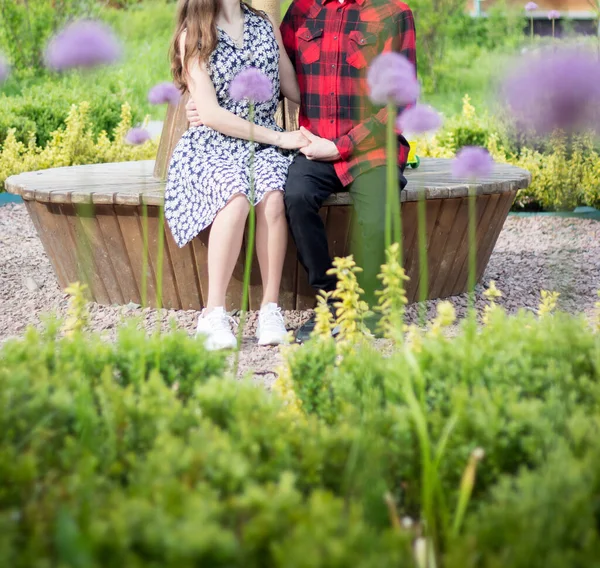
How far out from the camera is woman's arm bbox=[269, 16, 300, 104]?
372cm

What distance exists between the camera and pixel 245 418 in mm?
1637

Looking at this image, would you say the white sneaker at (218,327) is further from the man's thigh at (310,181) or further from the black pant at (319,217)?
the man's thigh at (310,181)

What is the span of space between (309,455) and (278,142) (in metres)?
2.18

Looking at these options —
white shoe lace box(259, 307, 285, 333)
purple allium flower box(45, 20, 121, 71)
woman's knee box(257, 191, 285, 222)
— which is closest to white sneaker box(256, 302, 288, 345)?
white shoe lace box(259, 307, 285, 333)

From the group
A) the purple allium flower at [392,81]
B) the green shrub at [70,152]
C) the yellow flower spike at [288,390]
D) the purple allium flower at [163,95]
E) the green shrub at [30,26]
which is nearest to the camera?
the purple allium flower at [392,81]

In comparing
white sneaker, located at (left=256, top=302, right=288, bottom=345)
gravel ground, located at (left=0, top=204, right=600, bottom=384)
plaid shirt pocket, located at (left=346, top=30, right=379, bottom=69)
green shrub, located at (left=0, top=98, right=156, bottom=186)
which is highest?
plaid shirt pocket, located at (left=346, top=30, right=379, bottom=69)

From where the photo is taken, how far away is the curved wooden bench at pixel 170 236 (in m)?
3.64

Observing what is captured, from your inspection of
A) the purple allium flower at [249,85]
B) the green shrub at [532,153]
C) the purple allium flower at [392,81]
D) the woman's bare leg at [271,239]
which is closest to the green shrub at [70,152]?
the green shrub at [532,153]

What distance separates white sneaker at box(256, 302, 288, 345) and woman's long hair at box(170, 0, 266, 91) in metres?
1.05

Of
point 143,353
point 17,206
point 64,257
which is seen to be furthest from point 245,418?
point 17,206

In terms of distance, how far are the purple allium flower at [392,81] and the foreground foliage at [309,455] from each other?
555 mm

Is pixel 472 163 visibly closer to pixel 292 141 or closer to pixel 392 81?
pixel 392 81

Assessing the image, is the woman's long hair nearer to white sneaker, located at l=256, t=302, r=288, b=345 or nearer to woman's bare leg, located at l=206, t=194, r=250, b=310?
woman's bare leg, located at l=206, t=194, r=250, b=310

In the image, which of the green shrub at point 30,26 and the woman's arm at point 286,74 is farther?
the green shrub at point 30,26
